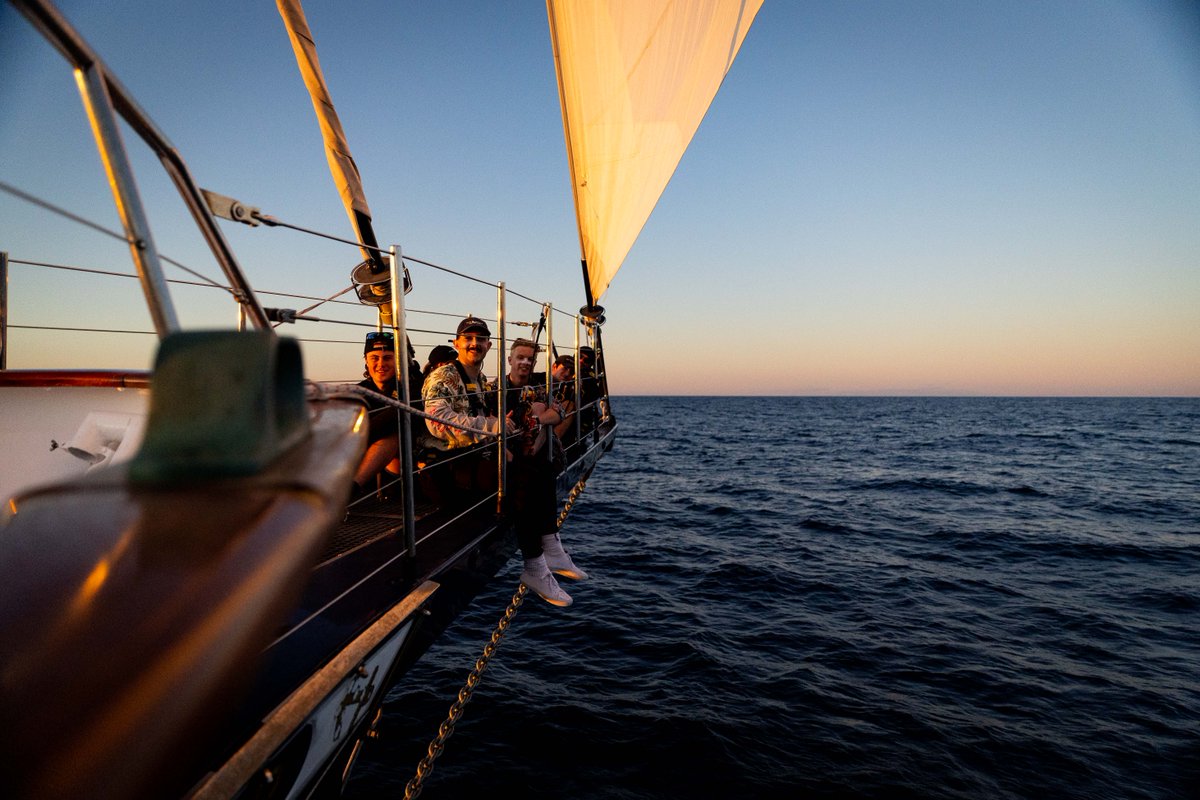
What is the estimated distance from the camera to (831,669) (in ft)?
20.1

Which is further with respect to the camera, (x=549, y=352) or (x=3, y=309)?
(x=549, y=352)

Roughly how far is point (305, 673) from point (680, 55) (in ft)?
27.2

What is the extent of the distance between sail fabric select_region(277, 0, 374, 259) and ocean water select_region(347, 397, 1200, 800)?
4442 mm

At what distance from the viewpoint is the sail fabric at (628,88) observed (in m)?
7.09

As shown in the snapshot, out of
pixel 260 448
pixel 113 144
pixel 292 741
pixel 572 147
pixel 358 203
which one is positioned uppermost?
pixel 572 147

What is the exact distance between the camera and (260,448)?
0.66m

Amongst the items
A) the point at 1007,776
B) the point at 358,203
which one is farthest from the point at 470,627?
the point at 1007,776

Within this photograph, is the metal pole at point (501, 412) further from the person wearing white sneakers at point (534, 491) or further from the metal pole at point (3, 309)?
the metal pole at point (3, 309)

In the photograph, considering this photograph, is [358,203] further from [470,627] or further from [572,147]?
[470,627]

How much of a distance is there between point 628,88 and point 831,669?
738 cm

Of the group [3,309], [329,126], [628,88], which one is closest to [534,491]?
[3,309]

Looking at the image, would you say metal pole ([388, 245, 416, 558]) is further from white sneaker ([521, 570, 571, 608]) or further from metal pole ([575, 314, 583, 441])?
metal pole ([575, 314, 583, 441])

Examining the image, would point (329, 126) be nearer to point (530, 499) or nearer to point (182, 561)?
point (530, 499)

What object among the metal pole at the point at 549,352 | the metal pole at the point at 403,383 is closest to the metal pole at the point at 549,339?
the metal pole at the point at 549,352
